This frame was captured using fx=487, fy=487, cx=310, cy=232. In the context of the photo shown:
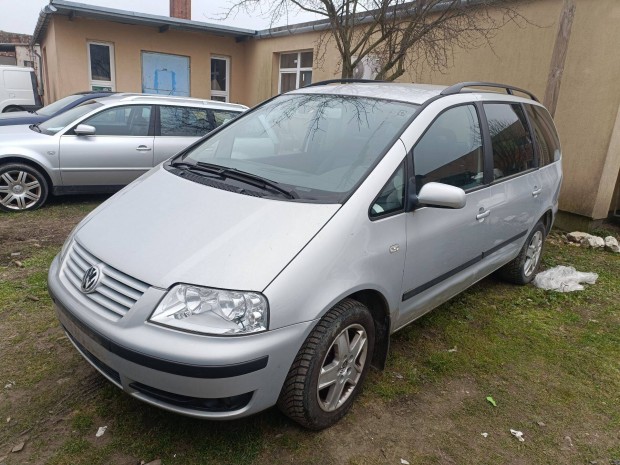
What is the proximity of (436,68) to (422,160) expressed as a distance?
20.6 ft

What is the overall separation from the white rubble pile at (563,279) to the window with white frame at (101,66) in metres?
11.7

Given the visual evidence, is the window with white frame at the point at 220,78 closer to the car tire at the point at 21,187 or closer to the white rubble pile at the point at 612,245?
the car tire at the point at 21,187

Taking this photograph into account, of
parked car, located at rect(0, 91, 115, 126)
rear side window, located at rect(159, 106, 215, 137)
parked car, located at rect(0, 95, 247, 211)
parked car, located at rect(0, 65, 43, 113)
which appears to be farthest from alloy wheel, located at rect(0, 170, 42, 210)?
parked car, located at rect(0, 65, 43, 113)

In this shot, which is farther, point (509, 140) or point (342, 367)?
point (509, 140)

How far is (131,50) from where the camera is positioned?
12.7 meters

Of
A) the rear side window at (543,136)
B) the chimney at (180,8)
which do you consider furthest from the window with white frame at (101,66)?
the rear side window at (543,136)

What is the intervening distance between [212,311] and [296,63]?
37.8ft

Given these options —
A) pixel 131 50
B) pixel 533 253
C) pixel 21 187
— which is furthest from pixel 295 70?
pixel 533 253

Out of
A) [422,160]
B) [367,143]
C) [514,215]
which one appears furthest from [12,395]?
[514,215]

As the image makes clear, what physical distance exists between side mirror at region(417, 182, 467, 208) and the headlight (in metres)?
1.10

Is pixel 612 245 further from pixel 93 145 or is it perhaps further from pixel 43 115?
pixel 43 115

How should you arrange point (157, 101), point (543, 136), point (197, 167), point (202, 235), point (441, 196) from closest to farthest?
point (202, 235)
point (441, 196)
point (197, 167)
point (543, 136)
point (157, 101)

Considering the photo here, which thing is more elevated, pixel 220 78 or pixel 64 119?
pixel 220 78

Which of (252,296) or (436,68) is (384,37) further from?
(252,296)
